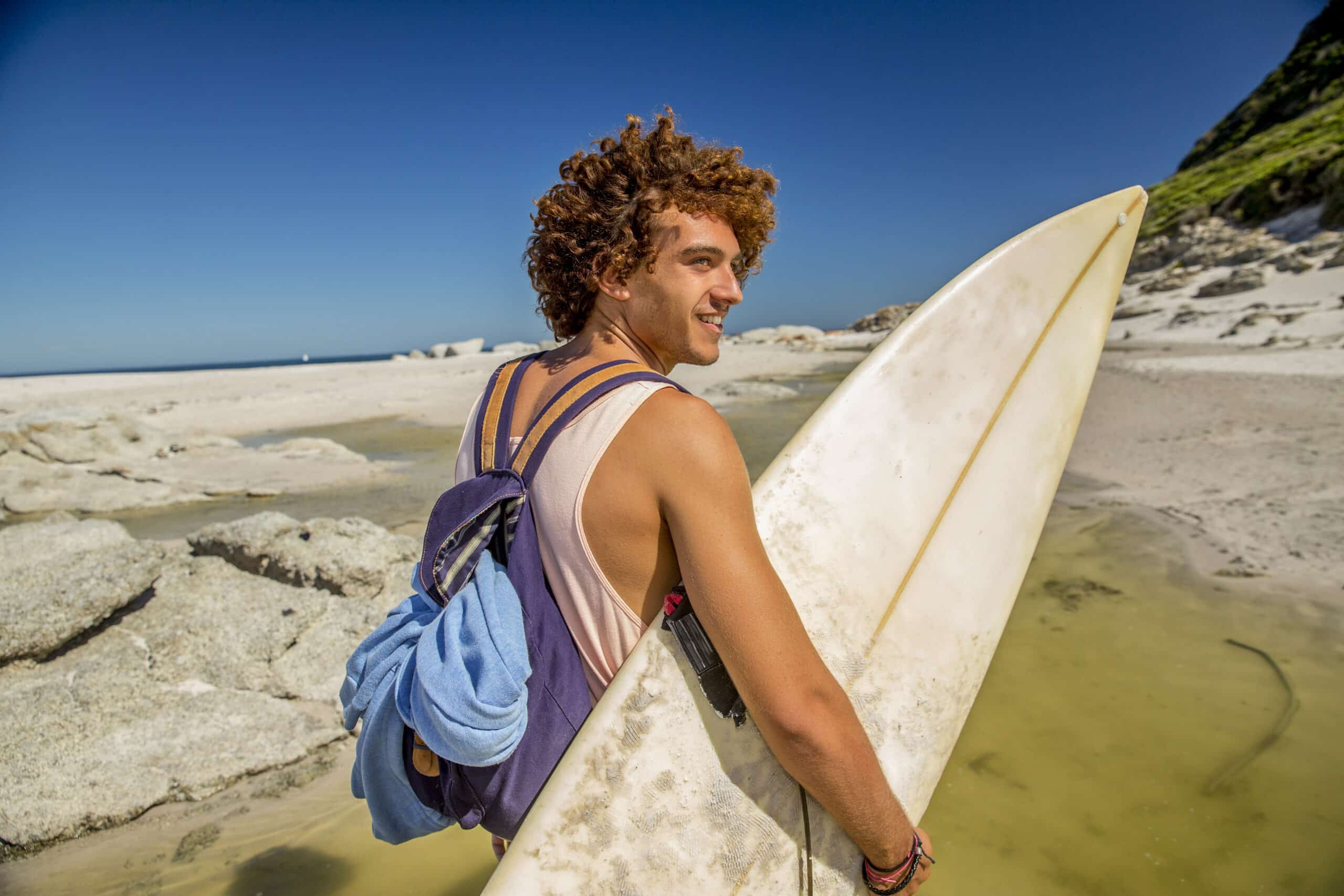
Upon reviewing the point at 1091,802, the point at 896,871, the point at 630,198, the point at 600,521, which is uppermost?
the point at 630,198

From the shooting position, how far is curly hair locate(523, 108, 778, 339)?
1301 millimetres

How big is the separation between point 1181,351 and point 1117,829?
14126 mm

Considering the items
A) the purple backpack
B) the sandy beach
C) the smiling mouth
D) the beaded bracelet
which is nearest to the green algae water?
the sandy beach

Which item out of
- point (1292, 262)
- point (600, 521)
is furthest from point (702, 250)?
point (1292, 262)

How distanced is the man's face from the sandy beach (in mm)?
2020

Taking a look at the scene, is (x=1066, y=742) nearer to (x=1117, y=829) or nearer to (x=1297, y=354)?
(x=1117, y=829)

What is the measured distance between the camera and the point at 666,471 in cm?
97

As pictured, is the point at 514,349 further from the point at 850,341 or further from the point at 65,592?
the point at 65,592

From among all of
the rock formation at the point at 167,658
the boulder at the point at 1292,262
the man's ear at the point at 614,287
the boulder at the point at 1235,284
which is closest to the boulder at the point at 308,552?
the rock formation at the point at 167,658

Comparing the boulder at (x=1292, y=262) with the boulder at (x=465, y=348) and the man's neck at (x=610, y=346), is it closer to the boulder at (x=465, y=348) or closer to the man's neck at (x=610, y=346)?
the man's neck at (x=610, y=346)

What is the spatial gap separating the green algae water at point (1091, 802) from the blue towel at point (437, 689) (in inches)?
51.5

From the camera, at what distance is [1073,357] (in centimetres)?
218

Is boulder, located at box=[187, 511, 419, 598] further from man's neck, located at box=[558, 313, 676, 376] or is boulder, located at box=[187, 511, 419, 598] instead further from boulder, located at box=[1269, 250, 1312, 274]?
boulder, located at box=[1269, 250, 1312, 274]

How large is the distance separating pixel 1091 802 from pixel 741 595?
2.14 m
